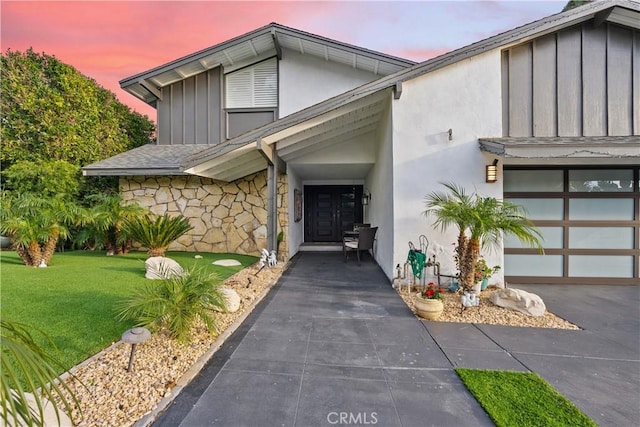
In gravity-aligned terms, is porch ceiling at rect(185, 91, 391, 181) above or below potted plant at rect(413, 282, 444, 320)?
above

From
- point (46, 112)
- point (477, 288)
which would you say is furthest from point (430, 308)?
point (46, 112)

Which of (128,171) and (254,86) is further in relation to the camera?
(254,86)

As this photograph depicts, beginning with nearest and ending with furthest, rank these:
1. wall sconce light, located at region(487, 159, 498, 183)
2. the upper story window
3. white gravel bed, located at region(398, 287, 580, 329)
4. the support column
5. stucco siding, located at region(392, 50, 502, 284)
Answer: white gravel bed, located at region(398, 287, 580, 329), wall sconce light, located at region(487, 159, 498, 183), stucco siding, located at region(392, 50, 502, 284), the support column, the upper story window

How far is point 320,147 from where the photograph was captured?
27.7 ft

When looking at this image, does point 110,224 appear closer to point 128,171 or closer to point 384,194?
point 128,171

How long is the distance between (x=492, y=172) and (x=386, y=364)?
14.1ft

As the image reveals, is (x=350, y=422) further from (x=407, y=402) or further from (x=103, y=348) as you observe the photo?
(x=103, y=348)

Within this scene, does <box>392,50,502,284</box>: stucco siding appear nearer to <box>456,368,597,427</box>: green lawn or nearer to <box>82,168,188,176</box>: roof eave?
<box>456,368,597,427</box>: green lawn

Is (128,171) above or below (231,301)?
above

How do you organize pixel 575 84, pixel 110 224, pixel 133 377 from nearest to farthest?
pixel 133 377 < pixel 575 84 < pixel 110 224

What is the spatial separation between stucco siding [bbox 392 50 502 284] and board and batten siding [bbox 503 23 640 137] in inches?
19.6

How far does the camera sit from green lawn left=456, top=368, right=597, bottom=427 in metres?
2.25

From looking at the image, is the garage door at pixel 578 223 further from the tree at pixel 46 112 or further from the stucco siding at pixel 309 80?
the tree at pixel 46 112

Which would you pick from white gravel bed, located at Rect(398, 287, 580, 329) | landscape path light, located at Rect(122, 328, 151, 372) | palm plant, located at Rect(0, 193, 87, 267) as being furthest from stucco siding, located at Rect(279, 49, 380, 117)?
landscape path light, located at Rect(122, 328, 151, 372)
